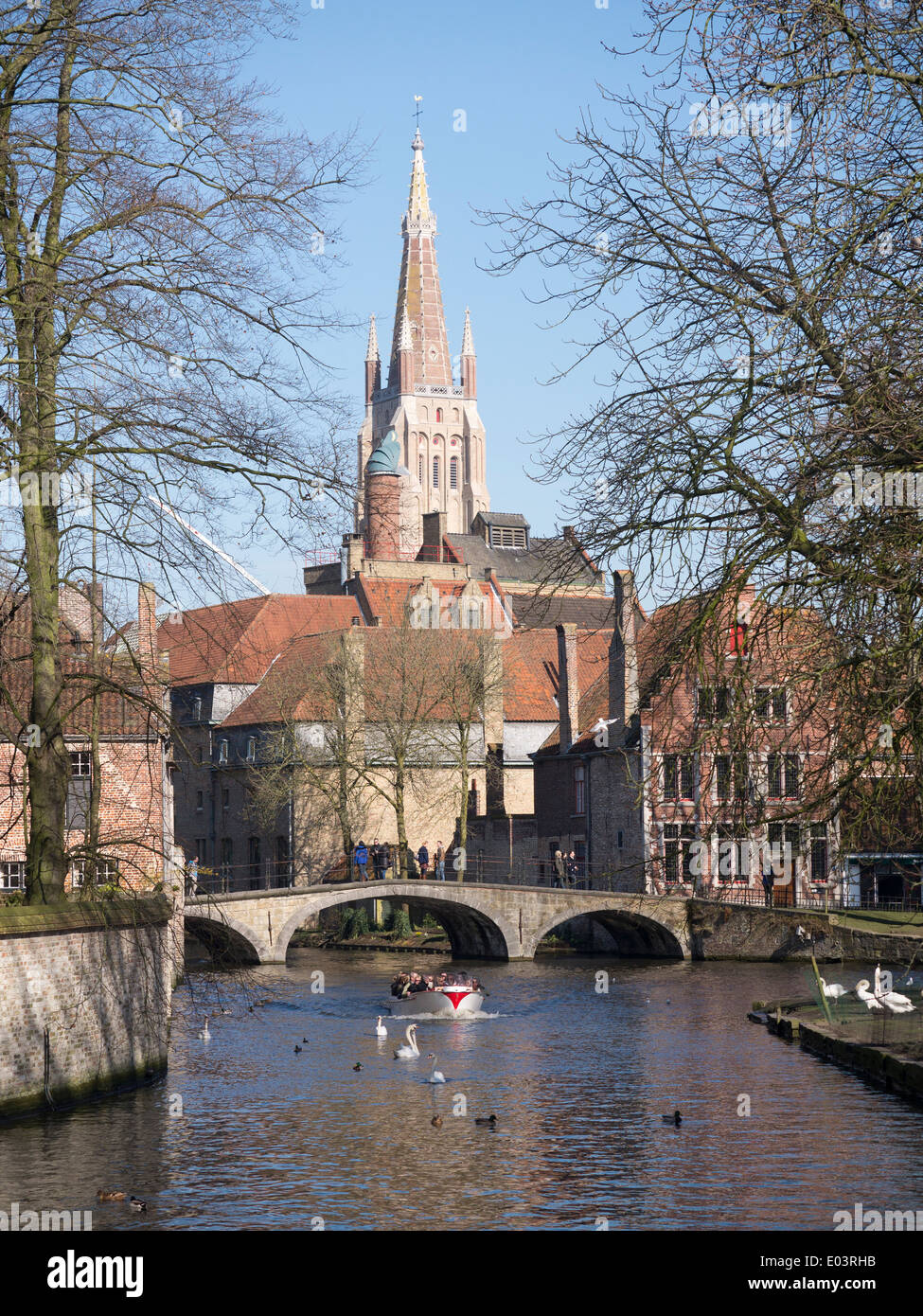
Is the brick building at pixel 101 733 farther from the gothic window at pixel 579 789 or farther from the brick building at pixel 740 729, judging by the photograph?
the gothic window at pixel 579 789

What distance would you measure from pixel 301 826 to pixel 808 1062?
32.6 m

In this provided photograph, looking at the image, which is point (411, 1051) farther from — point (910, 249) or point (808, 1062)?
point (910, 249)

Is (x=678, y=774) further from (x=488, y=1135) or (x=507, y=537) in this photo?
(x=507, y=537)

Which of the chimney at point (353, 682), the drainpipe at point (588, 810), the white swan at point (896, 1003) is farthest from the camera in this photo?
the chimney at point (353, 682)

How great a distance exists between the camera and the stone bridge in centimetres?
4497

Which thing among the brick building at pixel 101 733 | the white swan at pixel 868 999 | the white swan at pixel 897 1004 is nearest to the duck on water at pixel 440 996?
the brick building at pixel 101 733

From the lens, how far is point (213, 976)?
39.1 m

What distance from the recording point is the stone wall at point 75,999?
57.8 ft

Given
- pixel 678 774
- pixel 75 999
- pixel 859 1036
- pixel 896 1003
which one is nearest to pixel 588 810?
pixel 896 1003

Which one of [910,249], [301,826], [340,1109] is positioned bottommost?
[340,1109]

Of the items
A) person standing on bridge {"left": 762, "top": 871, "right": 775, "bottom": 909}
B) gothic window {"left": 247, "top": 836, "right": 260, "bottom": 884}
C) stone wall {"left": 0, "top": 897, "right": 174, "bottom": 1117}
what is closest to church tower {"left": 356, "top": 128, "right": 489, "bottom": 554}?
gothic window {"left": 247, "top": 836, "right": 260, "bottom": 884}

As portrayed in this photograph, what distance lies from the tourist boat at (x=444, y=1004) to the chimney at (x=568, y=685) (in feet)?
65.4

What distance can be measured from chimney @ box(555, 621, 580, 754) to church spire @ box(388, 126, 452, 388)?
96764 mm

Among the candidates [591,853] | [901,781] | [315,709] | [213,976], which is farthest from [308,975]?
[901,781]
